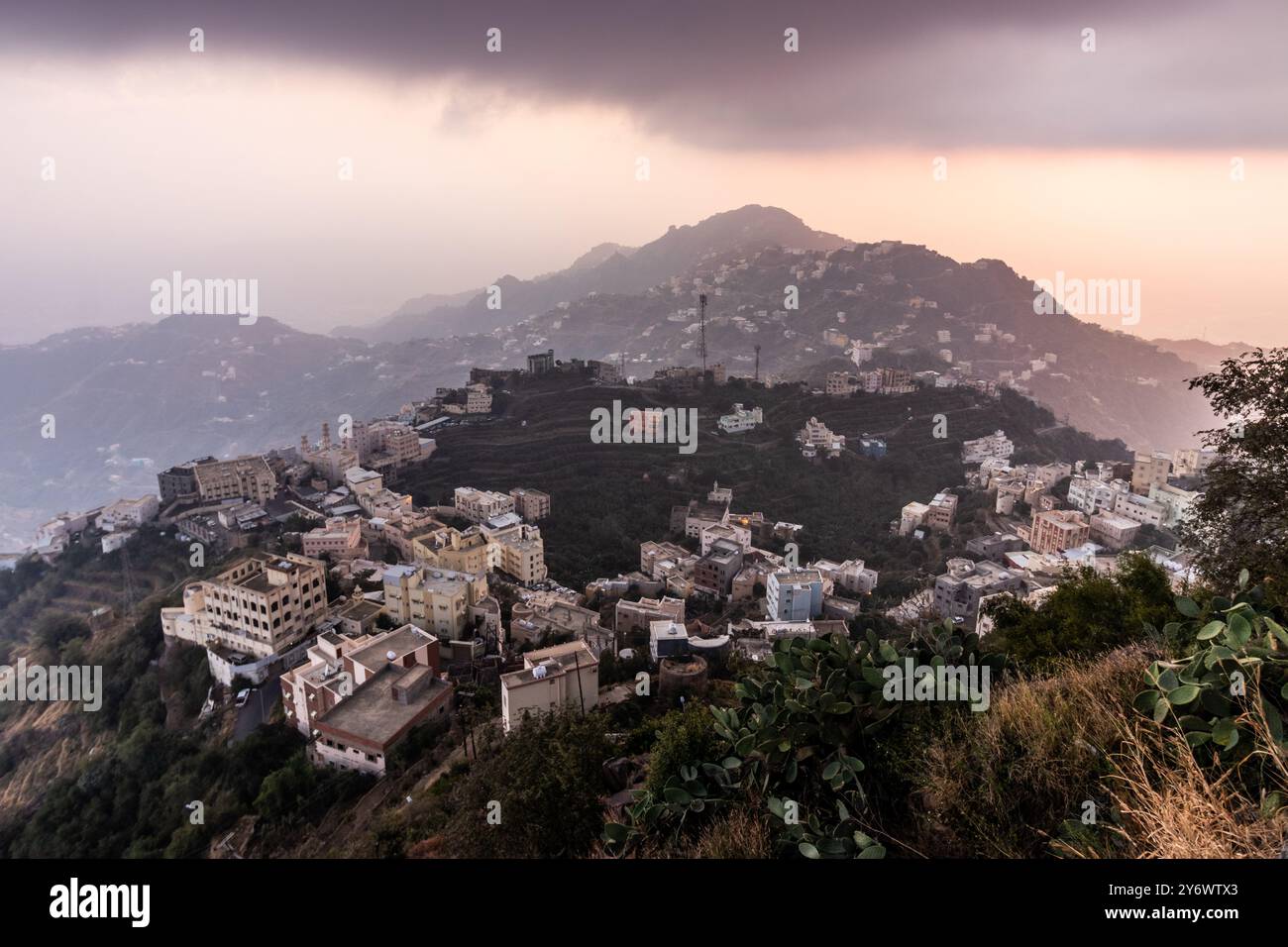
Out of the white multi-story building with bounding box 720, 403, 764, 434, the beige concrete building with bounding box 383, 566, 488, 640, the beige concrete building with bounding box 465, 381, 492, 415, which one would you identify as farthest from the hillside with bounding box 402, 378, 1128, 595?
the beige concrete building with bounding box 383, 566, 488, 640

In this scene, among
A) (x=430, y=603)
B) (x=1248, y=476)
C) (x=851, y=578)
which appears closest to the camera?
(x=1248, y=476)

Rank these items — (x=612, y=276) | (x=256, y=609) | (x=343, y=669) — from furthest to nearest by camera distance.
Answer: (x=612, y=276) < (x=256, y=609) < (x=343, y=669)

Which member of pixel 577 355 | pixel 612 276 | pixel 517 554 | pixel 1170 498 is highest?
pixel 612 276

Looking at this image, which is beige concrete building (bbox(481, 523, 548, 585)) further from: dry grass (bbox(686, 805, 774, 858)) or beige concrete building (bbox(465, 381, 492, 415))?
dry grass (bbox(686, 805, 774, 858))

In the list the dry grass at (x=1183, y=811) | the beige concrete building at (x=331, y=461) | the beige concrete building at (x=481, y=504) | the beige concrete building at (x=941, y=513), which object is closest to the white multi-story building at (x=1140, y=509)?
the beige concrete building at (x=941, y=513)

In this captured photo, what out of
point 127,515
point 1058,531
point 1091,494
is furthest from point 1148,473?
point 127,515

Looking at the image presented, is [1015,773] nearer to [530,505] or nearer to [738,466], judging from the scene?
[530,505]
